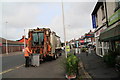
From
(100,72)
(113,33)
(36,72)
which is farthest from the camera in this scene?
(36,72)

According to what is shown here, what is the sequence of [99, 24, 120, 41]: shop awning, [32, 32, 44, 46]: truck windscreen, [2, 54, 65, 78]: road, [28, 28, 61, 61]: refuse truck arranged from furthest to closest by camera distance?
[32, 32, 44, 46]: truck windscreen < [28, 28, 61, 61]: refuse truck < [2, 54, 65, 78]: road < [99, 24, 120, 41]: shop awning

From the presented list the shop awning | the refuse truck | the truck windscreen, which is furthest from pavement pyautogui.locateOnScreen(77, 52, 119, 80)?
the truck windscreen

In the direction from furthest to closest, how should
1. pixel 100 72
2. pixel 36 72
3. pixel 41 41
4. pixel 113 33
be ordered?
pixel 41 41 < pixel 36 72 < pixel 100 72 < pixel 113 33

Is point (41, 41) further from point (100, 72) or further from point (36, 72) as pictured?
point (100, 72)

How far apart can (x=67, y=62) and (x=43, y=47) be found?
7.64 metres

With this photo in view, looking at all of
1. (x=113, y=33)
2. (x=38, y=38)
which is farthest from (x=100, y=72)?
(x=38, y=38)

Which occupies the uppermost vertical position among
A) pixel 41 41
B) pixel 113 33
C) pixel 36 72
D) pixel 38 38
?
pixel 38 38

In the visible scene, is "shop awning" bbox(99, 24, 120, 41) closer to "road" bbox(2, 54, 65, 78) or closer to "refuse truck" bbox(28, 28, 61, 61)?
"road" bbox(2, 54, 65, 78)

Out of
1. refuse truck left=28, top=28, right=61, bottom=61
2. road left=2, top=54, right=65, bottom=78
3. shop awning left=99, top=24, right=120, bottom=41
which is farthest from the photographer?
refuse truck left=28, top=28, right=61, bottom=61

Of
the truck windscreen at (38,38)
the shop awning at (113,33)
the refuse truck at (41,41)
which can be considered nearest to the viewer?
the shop awning at (113,33)

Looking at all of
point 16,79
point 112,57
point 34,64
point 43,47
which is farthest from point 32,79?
point 43,47

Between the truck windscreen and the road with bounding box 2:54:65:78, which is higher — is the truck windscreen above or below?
above

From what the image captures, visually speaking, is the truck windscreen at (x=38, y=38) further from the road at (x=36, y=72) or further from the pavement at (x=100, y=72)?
the pavement at (x=100, y=72)

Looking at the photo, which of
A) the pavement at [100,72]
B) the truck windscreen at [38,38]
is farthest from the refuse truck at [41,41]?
the pavement at [100,72]
